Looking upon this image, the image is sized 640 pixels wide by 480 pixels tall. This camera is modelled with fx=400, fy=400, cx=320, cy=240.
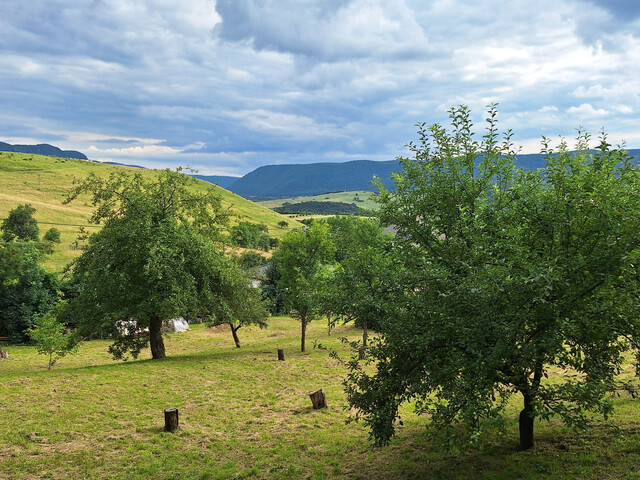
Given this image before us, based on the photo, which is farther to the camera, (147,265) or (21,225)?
(21,225)

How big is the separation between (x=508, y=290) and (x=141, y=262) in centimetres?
2622

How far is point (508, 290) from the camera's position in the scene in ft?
25.3

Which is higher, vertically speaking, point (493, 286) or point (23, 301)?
point (493, 286)

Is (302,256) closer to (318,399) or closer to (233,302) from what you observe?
(233,302)

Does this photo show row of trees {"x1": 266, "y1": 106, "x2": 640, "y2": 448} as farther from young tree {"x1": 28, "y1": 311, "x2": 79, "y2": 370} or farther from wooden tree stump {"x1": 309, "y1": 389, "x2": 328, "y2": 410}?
young tree {"x1": 28, "y1": 311, "x2": 79, "y2": 370}

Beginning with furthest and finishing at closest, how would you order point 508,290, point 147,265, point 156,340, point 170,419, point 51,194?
point 51,194, point 156,340, point 147,265, point 170,419, point 508,290

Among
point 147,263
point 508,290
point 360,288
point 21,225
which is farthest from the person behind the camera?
point 21,225

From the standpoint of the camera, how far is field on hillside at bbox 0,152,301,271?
9511cm

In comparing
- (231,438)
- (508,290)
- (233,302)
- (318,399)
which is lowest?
(318,399)

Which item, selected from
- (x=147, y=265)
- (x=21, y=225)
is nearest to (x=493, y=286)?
(x=147, y=265)

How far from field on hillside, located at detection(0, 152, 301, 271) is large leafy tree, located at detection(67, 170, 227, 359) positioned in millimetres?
39519

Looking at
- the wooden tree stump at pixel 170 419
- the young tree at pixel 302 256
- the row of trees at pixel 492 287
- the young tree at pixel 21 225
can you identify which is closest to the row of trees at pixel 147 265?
the young tree at pixel 302 256

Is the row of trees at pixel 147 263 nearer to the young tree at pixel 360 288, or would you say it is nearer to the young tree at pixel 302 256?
the young tree at pixel 302 256

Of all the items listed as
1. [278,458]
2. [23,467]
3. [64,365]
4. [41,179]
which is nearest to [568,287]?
[278,458]
